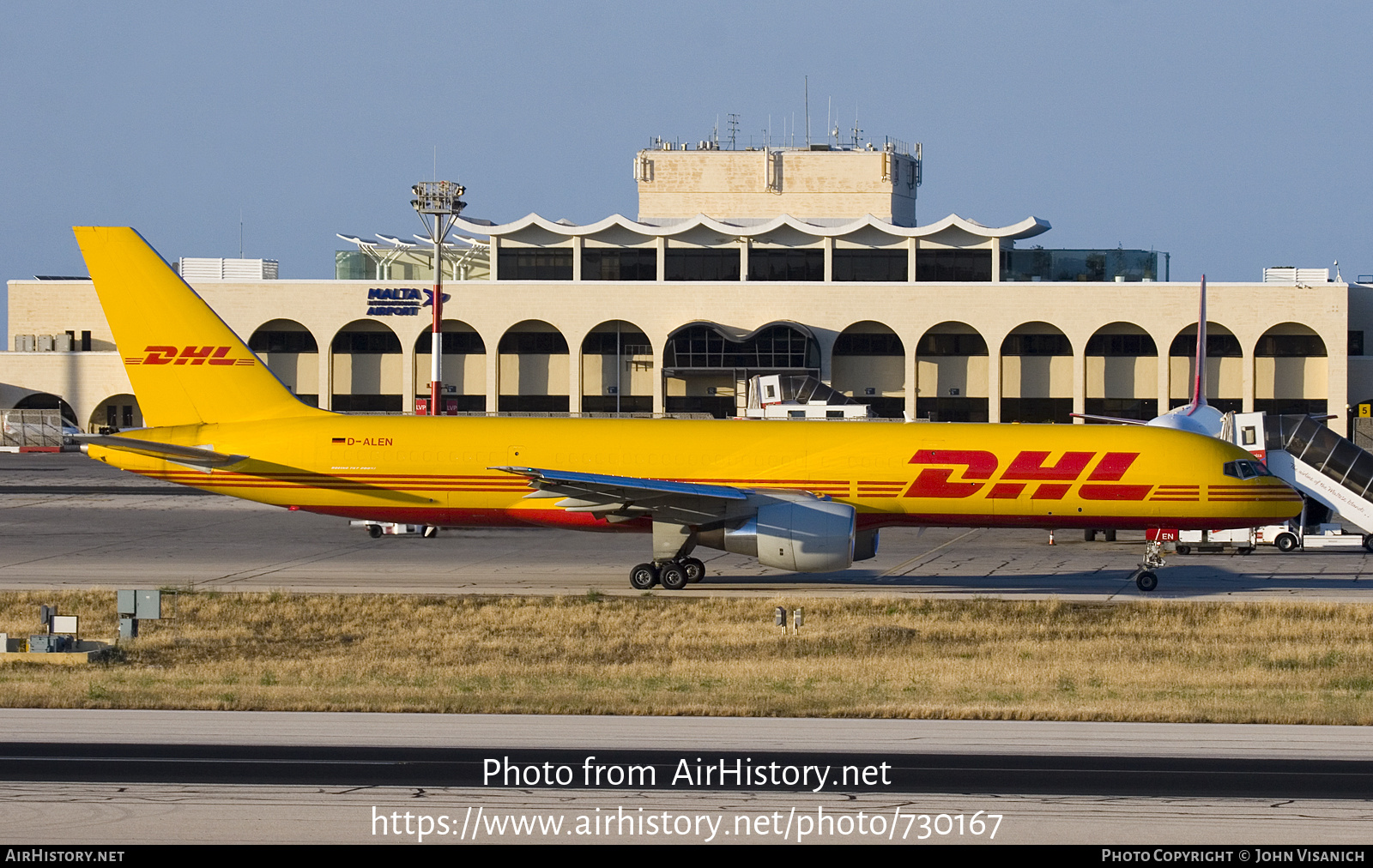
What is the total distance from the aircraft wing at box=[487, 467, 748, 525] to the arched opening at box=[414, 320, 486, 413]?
197ft

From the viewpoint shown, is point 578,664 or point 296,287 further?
point 296,287

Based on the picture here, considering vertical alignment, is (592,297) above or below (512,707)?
above

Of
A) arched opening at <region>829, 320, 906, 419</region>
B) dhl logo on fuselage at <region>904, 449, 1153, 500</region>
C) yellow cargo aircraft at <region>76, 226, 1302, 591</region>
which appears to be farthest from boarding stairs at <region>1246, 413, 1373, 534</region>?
arched opening at <region>829, 320, 906, 419</region>

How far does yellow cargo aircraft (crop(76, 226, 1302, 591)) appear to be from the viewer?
3133cm

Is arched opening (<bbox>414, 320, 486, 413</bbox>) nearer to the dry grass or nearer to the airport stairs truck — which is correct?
the airport stairs truck

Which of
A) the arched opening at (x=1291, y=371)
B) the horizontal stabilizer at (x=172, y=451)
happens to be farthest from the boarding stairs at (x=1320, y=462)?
the arched opening at (x=1291, y=371)

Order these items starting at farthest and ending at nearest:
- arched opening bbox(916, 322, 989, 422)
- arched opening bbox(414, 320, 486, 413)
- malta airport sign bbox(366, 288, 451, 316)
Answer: arched opening bbox(414, 320, 486, 413)
malta airport sign bbox(366, 288, 451, 316)
arched opening bbox(916, 322, 989, 422)

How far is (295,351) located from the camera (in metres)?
91.1

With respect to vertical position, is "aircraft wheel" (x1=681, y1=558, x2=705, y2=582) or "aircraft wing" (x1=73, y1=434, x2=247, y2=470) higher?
"aircraft wing" (x1=73, y1=434, x2=247, y2=470)

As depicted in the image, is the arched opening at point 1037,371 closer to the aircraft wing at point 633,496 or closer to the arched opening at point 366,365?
the arched opening at point 366,365

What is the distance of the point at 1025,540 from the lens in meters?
44.1
